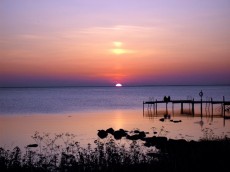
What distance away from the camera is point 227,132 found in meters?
37.8

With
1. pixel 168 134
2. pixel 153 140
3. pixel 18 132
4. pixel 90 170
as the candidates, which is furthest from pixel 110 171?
pixel 18 132

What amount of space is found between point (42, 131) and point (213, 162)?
29.1m

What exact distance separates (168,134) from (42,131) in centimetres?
1429

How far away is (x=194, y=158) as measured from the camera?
13156mm

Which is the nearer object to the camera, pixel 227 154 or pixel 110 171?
pixel 110 171

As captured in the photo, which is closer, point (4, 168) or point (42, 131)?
point (4, 168)

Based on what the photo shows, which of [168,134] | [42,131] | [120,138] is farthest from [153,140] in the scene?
[42,131]

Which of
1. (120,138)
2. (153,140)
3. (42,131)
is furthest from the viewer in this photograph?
(42,131)

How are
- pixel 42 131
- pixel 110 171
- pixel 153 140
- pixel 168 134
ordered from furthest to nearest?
pixel 42 131 → pixel 168 134 → pixel 153 140 → pixel 110 171

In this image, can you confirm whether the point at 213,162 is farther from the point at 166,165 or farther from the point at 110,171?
the point at 110,171

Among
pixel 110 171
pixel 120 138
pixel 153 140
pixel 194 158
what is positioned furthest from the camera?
pixel 120 138

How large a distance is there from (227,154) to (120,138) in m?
18.8

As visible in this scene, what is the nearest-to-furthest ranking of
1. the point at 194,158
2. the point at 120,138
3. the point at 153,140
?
the point at 194,158
the point at 153,140
the point at 120,138

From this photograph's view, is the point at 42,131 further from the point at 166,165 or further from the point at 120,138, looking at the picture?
the point at 166,165
